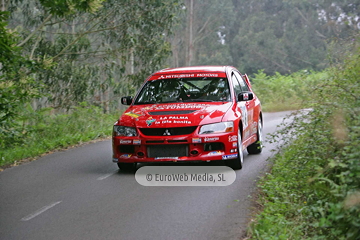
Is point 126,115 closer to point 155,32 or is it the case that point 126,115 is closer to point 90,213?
point 90,213

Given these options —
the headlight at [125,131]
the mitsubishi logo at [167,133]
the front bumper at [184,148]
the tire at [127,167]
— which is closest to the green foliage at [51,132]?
the tire at [127,167]

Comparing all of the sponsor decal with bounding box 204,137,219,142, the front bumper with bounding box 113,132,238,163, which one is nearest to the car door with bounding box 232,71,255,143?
the front bumper with bounding box 113,132,238,163

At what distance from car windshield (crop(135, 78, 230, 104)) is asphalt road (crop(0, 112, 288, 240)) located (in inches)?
54.2

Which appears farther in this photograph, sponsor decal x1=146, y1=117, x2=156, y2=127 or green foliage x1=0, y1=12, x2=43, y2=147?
green foliage x1=0, y1=12, x2=43, y2=147

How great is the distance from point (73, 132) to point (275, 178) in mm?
9831

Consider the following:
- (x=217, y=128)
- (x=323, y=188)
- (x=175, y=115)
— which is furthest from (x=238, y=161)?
(x=323, y=188)

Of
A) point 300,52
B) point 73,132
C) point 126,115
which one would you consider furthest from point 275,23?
point 126,115

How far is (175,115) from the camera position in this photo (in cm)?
840

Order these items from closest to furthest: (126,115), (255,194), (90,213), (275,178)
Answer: (90,213)
(255,194)
(275,178)
(126,115)

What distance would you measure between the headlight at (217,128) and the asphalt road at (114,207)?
2.60 ft

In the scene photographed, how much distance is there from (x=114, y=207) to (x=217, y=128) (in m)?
2.42

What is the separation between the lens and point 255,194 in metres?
7.12

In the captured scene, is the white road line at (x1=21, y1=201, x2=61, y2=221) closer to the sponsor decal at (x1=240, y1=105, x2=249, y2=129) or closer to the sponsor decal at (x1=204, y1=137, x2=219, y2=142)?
the sponsor decal at (x1=204, y1=137, x2=219, y2=142)

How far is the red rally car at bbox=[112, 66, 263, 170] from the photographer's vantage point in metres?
8.23
